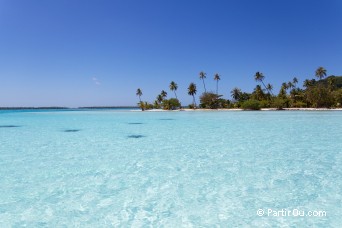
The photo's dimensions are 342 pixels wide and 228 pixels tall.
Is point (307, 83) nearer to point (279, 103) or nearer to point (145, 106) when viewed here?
point (279, 103)

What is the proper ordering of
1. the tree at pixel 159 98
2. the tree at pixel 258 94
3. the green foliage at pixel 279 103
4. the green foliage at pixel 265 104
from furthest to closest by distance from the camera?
the tree at pixel 159 98 < the tree at pixel 258 94 < the green foliage at pixel 265 104 < the green foliage at pixel 279 103

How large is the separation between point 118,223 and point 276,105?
65454mm

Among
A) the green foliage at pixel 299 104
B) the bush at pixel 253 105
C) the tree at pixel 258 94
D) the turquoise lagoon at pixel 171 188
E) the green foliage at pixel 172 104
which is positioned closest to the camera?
the turquoise lagoon at pixel 171 188

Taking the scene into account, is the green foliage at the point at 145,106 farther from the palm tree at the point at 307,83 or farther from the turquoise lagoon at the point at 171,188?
the turquoise lagoon at the point at 171,188

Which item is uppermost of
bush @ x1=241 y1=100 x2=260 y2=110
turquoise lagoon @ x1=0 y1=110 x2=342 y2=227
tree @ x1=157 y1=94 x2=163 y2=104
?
tree @ x1=157 y1=94 x2=163 y2=104

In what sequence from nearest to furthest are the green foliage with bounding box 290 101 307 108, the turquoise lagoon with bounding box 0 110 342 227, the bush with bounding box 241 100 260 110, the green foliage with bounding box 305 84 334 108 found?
the turquoise lagoon with bounding box 0 110 342 227 → the green foliage with bounding box 305 84 334 108 → the bush with bounding box 241 100 260 110 → the green foliage with bounding box 290 101 307 108

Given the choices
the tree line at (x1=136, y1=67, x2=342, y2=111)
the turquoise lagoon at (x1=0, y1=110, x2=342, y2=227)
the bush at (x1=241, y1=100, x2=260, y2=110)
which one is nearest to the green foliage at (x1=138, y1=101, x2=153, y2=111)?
the tree line at (x1=136, y1=67, x2=342, y2=111)

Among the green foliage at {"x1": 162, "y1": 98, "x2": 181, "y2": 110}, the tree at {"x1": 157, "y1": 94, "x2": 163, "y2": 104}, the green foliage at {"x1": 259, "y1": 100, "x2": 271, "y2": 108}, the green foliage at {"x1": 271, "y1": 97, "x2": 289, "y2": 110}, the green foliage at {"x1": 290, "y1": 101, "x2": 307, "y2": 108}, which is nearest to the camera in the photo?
the green foliage at {"x1": 271, "y1": 97, "x2": 289, "y2": 110}

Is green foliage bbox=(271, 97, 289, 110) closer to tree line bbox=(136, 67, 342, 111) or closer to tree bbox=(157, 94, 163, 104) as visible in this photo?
tree line bbox=(136, 67, 342, 111)

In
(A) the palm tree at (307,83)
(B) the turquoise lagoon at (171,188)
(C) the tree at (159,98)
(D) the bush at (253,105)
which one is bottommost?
(B) the turquoise lagoon at (171,188)

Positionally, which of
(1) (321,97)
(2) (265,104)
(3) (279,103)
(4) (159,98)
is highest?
(4) (159,98)

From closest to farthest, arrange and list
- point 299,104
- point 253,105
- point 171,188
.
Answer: point 171,188, point 253,105, point 299,104

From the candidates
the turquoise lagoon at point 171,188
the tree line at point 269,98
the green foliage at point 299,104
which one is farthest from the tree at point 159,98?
the turquoise lagoon at point 171,188

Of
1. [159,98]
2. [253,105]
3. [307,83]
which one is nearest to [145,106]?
[159,98]
